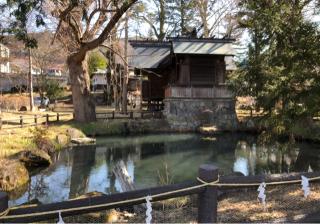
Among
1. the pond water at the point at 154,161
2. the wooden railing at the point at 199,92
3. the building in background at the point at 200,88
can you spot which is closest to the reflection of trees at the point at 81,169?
the pond water at the point at 154,161

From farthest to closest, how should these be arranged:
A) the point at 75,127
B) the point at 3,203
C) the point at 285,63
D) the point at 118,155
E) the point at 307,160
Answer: the point at 75,127
the point at 118,155
the point at 307,160
the point at 285,63
the point at 3,203

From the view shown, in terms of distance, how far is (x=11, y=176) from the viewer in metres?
10.8

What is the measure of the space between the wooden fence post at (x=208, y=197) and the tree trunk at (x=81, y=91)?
1996cm

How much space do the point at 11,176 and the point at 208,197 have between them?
8812 mm

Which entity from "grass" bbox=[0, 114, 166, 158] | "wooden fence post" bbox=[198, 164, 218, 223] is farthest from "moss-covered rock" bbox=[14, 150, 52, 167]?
"wooden fence post" bbox=[198, 164, 218, 223]

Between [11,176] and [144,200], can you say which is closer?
[144,200]

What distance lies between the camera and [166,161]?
15500 millimetres

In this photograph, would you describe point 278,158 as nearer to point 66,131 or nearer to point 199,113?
point 199,113

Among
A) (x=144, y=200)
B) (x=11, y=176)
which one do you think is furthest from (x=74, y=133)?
(x=144, y=200)

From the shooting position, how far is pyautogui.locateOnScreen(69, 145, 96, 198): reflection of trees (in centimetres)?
1131

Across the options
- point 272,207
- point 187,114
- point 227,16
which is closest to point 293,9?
point 272,207

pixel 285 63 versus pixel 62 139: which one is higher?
pixel 285 63

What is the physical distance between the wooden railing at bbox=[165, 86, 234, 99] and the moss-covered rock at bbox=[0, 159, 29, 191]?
47.4 ft

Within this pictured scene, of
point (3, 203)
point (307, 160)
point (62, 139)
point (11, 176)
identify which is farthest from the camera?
Answer: point (62, 139)
